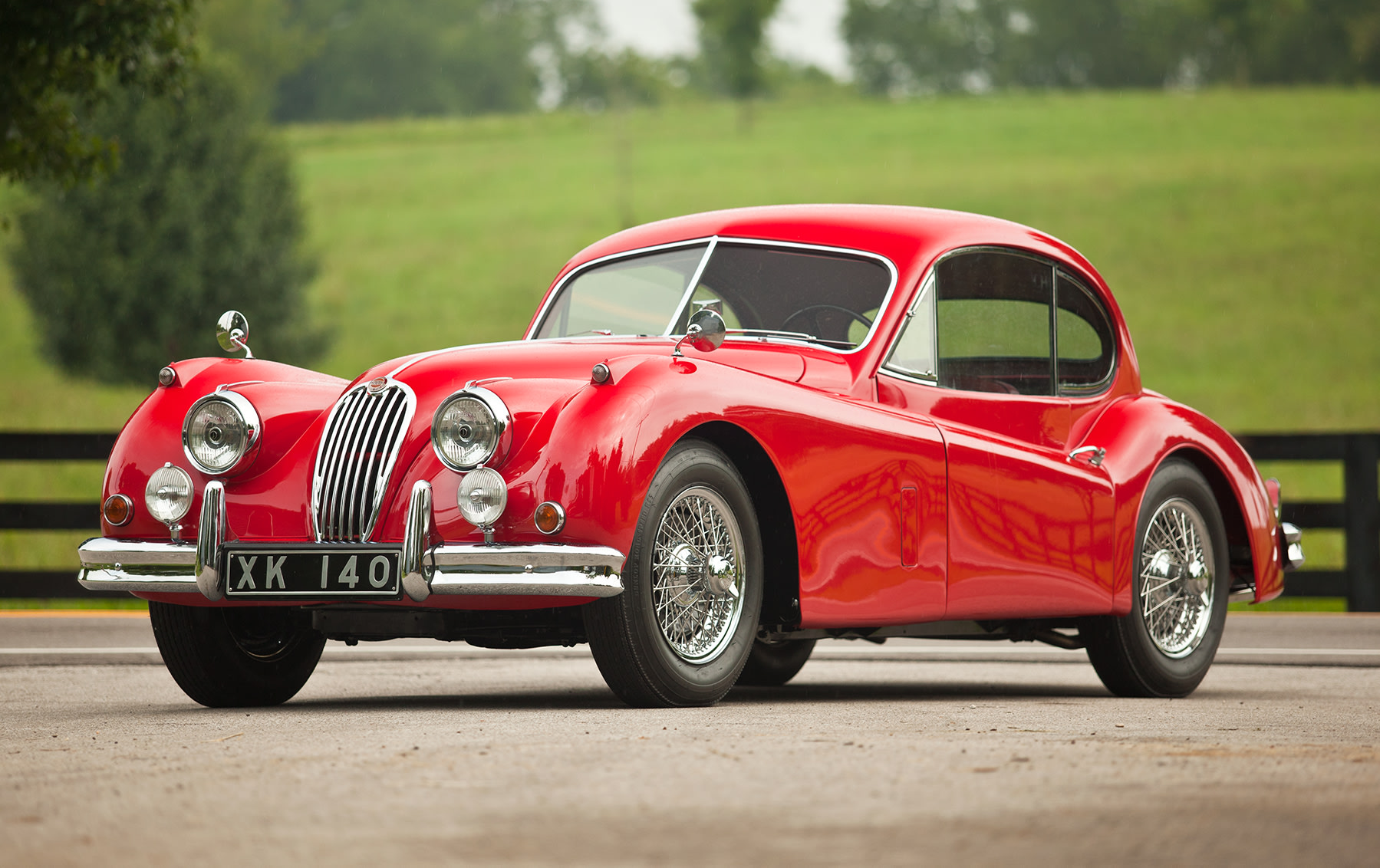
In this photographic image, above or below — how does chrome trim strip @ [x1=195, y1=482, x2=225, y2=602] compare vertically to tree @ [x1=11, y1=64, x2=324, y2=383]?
below

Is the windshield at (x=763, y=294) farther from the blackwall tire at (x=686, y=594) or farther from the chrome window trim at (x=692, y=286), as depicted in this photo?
the blackwall tire at (x=686, y=594)

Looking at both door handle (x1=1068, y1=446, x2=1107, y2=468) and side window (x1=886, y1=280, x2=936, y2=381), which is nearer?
side window (x1=886, y1=280, x2=936, y2=381)

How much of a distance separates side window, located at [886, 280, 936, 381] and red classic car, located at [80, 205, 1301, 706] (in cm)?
2

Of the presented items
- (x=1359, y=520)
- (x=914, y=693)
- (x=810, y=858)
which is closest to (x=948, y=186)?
(x=1359, y=520)

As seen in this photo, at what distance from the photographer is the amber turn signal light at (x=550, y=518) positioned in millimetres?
5102

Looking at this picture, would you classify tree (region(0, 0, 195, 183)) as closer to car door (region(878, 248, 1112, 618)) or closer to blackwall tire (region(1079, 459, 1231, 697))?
car door (region(878, 248, 1112, 618))

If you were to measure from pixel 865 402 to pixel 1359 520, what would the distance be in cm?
624

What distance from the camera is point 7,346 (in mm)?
44219

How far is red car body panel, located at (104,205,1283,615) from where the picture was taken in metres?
5.24

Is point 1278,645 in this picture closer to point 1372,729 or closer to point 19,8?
point 1372,729

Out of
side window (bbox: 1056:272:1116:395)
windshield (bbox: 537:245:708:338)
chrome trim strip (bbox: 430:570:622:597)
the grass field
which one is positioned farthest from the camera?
the grass field

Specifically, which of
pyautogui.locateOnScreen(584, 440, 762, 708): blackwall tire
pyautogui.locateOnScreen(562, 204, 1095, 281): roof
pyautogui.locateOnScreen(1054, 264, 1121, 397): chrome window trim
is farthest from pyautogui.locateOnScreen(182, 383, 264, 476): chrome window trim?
pyautogui.locateOnScreen(1054, 264, 1121, 397): chrome window trim

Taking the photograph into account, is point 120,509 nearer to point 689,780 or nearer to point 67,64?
point 689,780

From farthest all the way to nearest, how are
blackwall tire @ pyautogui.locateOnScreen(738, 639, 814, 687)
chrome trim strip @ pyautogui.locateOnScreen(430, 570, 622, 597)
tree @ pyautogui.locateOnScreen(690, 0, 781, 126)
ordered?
tree @ pyautogui.locateOnScreen(690, 0, 781, 126)
blackwall tire @ pyautogui.locateOnScreen(738, 639, 814, 687)
chrome trim strip @ pyautogui.locateOnScreen(430, 570, 622, 597)
